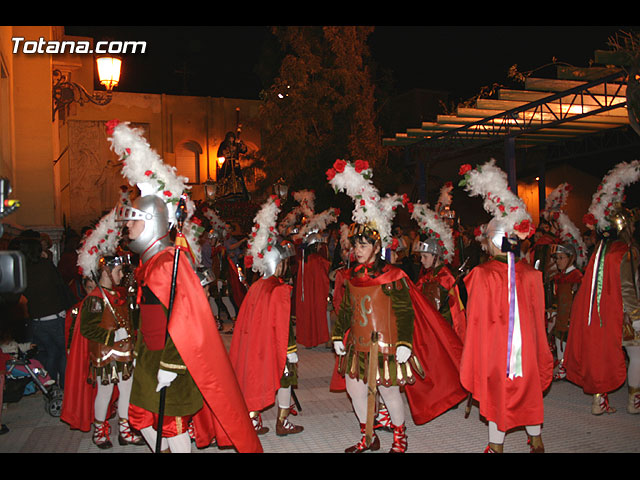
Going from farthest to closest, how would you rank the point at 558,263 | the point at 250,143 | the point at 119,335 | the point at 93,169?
1. the point at 250,143
2. the point at 93,169
3. the point at 558,263
4. the point at 119,335

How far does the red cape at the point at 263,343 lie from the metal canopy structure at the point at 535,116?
7422mm

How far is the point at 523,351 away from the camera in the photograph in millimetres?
4480

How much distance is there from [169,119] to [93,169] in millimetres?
4217

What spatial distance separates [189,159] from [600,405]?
81.3 feet

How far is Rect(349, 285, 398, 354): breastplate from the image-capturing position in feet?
15.8

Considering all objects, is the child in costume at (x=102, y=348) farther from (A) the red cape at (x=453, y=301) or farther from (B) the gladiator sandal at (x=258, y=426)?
(A) the red cape at (x=453, y=301)

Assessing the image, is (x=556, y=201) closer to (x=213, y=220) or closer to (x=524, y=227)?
(x=524, y=227)

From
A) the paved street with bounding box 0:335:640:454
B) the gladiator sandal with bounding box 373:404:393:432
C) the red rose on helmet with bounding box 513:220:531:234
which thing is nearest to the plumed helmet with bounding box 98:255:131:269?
the paved street with bounding box 0:335:640:454

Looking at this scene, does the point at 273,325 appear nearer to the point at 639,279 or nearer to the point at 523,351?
the point at 523,351

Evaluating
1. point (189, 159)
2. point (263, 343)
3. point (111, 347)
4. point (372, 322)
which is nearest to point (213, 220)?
point (263, 343)

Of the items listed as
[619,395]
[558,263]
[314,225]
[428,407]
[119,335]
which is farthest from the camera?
[314,225]

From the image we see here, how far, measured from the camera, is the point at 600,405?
5.97m

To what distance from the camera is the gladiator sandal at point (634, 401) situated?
19.4 feet

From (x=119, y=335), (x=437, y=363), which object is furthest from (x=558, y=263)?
(x=119, y=335)
